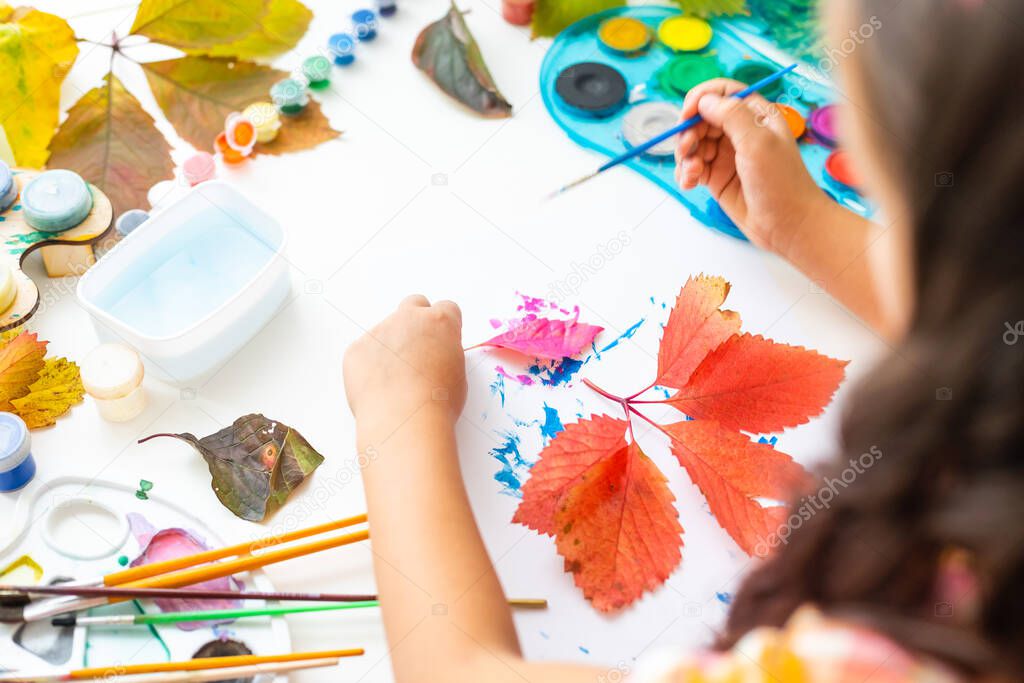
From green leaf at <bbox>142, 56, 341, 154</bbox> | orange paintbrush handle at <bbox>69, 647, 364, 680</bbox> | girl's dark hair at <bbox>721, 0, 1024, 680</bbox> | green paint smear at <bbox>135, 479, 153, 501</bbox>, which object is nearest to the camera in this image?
girl's dark hair at <bbox>721, 0, 1024, 680</bbox>

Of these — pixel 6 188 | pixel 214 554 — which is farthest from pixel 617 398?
pixel 6 188

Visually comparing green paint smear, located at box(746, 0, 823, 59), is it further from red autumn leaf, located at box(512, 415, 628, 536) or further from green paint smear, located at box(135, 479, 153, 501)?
green paint smear, located at box(135, 479, 153, 501)

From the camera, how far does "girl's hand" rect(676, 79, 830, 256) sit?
834 mm

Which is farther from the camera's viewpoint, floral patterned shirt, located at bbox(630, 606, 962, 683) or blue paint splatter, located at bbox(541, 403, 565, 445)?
blue paint splatter, located at bbox(541, 403, 565, 445)

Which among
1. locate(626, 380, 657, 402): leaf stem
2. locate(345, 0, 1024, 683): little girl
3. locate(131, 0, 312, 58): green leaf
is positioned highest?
locate(345, 0, 1024, 683): little girl

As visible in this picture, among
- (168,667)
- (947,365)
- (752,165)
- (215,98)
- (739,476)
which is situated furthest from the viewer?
(215,98)

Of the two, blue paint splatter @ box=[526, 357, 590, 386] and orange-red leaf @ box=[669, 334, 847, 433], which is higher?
orange-red leaf @ box=[669, 334, 847, 433]

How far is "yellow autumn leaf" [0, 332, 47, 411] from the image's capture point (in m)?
0.77

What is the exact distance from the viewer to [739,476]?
28.8 inches

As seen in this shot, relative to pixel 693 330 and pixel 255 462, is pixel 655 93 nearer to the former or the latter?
pixel 693 330

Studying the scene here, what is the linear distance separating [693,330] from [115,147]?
59cm

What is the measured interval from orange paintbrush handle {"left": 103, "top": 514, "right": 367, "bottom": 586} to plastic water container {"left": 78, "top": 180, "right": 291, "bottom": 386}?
17cm

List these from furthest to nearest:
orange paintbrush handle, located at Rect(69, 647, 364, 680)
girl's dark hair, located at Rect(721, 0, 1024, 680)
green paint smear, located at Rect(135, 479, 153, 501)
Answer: green paint smear, located at Rect(135, 479, 153, 501) < orange paintbrush handle, located at Rect(69, 647, 364, 680) < girl's dark hair, located at Rect(721, 0, 1024, 680)

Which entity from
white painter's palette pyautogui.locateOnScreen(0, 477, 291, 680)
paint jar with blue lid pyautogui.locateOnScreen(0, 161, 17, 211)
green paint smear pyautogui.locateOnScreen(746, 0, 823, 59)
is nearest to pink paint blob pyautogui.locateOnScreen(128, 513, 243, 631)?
white painter's palette pyautogui.locateOnScreen(0, 477, 291, 680)
